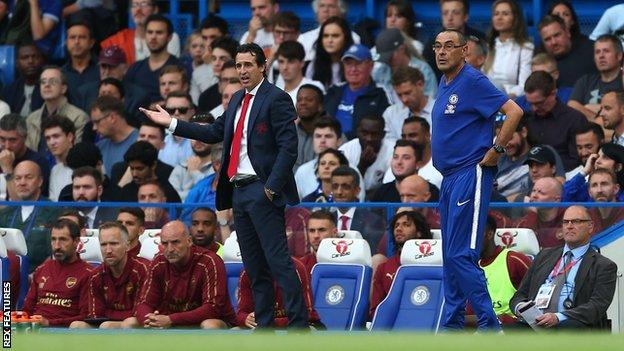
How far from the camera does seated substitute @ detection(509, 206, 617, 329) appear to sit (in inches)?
531

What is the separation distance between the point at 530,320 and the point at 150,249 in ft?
13.2

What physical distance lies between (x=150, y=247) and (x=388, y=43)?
4475 mm

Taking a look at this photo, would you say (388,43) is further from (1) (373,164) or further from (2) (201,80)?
(2) (201,80)

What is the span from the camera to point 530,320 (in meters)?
13.5

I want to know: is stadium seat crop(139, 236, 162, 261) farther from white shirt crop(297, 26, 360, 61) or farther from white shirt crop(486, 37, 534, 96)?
white shirt crop(486, 37, 534, 96)

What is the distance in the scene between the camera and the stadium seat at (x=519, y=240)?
14.6 m

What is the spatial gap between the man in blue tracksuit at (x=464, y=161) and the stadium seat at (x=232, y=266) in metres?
3.33

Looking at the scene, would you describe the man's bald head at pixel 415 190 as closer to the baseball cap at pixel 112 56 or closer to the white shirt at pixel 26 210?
the white shirt at pixel 26 210

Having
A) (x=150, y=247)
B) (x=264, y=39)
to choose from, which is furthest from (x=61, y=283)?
(x=264, y=39)

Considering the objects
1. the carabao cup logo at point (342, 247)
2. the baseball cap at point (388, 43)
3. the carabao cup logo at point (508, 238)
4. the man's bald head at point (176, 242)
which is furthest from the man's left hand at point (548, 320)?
the baseball cap at point (388, 43)

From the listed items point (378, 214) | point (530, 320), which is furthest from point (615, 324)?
point (378, 214)

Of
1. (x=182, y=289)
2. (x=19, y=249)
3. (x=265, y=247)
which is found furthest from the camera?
(x=19, y=249)

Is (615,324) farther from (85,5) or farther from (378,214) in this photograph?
(85,5)

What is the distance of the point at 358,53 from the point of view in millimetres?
18406
